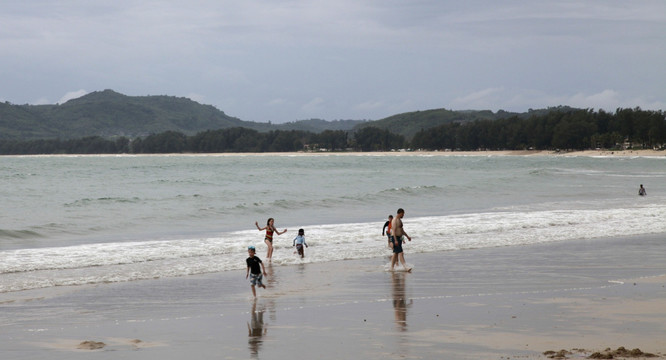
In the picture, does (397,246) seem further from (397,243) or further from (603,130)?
(603,130)

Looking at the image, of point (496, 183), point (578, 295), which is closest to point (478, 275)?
point (578, 295)

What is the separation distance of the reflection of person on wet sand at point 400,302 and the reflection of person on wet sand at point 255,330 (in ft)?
6.67

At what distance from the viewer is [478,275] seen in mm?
16297

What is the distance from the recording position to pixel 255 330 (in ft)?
36.5

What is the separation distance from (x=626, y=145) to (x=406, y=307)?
196682 millimetres

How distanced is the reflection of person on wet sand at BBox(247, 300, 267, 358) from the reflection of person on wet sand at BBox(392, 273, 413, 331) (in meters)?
2.03

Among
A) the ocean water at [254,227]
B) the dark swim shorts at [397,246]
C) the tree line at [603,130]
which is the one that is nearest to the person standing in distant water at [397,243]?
the dark swim shorts at [397,246]

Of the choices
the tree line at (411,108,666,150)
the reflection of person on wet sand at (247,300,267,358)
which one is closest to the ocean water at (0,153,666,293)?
the reflection of person on wet sand at (247,300,267,358)

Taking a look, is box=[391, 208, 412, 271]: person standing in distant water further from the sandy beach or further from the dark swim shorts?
the sandy beach

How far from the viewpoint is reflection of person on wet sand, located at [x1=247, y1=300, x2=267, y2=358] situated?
9.96 m

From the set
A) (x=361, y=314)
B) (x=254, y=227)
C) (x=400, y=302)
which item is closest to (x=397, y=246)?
(x=400, y=302)

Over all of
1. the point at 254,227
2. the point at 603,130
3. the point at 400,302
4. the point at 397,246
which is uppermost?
the point at 603,130

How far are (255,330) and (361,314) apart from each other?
1886 millimetres

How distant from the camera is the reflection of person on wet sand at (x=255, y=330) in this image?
392 inches
